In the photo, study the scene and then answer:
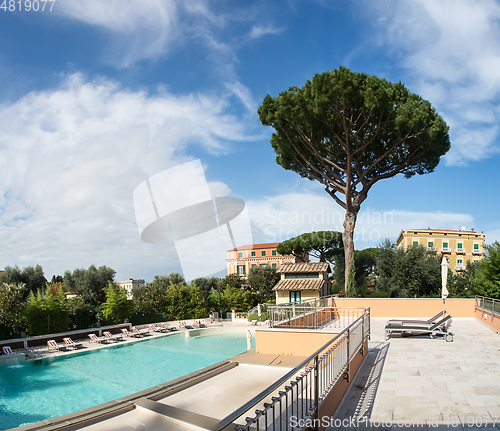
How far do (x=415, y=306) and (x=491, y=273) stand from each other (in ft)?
11.5

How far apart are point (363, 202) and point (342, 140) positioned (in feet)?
13.8

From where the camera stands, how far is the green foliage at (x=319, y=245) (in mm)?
37344

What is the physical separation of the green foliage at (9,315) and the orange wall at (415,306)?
55.0 ft

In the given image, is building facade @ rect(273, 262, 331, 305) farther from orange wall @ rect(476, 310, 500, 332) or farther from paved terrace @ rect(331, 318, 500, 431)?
paved terrace @ rect(331, 318, 500, 431)

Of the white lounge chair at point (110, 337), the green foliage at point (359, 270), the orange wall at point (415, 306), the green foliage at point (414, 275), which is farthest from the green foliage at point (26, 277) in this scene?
the green foliage at point (414, 275)

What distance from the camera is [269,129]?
21844 mm

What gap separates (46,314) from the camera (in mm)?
18203

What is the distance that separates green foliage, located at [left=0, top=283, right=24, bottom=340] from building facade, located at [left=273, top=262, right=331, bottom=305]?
59.7 ft

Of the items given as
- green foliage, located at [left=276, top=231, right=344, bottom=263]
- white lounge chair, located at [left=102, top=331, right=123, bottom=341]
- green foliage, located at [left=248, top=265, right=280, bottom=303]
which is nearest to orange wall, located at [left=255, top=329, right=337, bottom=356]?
white lounge chair, located at [left=102, top=331, right=123, bottom=341]

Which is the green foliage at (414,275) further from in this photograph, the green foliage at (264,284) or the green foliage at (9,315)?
the green foliage at (9,315)

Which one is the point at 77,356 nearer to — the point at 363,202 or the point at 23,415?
the point at 23,415

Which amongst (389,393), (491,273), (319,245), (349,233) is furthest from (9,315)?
(319,245)

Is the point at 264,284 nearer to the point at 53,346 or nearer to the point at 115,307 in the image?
the point at 115,307

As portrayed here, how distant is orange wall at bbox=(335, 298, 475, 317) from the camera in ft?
49.2
